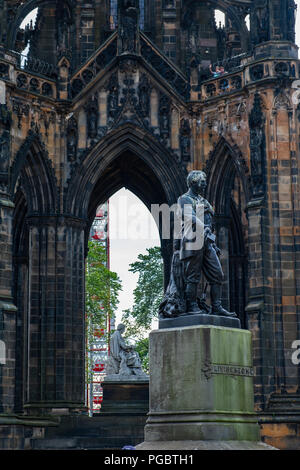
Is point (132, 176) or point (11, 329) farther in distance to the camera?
point (132, 176)

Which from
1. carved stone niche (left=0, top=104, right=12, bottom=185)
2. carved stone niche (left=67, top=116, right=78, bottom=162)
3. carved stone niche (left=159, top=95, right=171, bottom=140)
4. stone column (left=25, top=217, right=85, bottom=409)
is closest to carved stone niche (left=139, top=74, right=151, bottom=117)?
carved stone niche (left=159, top=95, right=171, bottom=140)

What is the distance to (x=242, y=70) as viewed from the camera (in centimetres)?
3012

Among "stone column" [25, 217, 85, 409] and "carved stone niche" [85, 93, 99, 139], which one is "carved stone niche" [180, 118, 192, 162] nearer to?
"carved stone niche" [85, 93, 99, 139]

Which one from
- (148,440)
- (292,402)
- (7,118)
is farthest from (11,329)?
(148,440)

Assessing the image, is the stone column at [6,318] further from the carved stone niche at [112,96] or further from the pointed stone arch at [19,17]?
the carved stone niche at [112,96]

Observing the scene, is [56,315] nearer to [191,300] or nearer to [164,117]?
[164,117]

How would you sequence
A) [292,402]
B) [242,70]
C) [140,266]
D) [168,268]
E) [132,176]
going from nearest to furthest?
[292,402]
[242,70]
[168,268]
[132,176]
[140,266]

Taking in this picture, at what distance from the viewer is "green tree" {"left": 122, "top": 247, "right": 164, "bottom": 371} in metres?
49.0

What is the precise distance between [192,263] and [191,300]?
611mm

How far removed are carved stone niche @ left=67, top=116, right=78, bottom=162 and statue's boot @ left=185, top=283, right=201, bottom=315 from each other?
17.1m

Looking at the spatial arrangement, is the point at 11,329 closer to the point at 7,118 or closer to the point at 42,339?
the point at 42,339

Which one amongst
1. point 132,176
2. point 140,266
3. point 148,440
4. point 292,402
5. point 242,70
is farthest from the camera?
point 140,266

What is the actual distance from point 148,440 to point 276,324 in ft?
44.8

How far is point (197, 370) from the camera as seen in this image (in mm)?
14203
